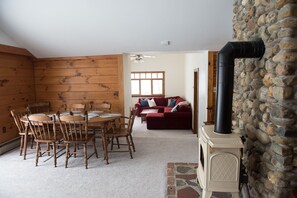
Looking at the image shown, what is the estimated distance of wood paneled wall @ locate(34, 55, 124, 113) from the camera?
4.86 m

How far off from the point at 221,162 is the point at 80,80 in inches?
160

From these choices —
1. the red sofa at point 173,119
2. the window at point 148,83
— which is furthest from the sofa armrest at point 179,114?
the window at point 148,83

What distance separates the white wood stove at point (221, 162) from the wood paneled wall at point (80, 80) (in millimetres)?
3186

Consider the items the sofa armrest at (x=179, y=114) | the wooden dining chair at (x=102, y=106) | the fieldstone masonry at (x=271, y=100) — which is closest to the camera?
the fieldstone masonry at (x=271, y=100)

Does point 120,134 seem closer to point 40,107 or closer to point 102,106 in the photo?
point 102,106

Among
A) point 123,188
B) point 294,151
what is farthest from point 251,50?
point 123,188

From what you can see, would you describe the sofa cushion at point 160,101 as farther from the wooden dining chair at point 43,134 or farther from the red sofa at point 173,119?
the wooden dining chair at point 43,134

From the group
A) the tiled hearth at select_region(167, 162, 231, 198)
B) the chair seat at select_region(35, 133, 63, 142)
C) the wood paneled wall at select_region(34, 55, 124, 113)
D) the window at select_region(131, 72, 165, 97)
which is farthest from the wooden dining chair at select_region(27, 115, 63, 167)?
the window at select_region(131, 72, 165, 97)

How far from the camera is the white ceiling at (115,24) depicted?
323 cm

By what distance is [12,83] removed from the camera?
4.47 meters

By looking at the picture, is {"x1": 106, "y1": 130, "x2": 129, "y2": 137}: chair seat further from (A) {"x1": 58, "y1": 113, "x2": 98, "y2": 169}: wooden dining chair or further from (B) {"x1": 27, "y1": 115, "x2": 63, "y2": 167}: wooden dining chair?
(B) {"x1": 27, "y1": 115, "x2": 63, "y2": 167}: wooden dining chair

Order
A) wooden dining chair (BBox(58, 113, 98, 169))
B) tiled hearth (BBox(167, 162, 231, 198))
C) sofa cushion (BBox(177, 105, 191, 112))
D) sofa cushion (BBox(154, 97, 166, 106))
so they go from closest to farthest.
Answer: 1. tiled hearth (BBox(167, 162, 231, 198))
2. wooden dining chair (BBox(58, 113, 98, 169))
3. sofa cushion (BBox(177, 105, 191, 112))
4. sofa cushion (BBox(154, 97, 166, 106))

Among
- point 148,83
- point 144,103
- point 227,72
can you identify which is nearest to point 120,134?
point 227,72

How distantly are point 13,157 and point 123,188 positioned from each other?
100.0 inches
